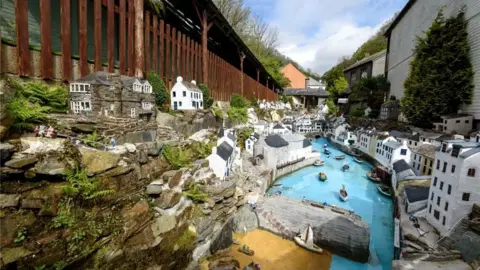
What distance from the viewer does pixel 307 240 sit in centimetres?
1262

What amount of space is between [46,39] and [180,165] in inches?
286

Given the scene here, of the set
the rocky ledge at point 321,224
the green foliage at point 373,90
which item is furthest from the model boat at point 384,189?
the green foliage at point 373,90

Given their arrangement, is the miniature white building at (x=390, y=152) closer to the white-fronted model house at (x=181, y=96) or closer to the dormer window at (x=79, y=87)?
the white-fronted model house at (x=181, y=96)

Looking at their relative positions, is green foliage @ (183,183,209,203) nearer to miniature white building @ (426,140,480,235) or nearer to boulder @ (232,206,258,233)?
boulder @ (232,206,258,233)

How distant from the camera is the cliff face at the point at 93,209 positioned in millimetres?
5355

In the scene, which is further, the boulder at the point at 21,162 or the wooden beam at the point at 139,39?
the wooden beam at the point at 139,39

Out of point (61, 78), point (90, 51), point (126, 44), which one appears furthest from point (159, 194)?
point (126, 44)

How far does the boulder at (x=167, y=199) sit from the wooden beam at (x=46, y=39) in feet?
21.4

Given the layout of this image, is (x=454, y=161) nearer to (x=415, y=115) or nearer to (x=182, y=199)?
(x=182, y=199)

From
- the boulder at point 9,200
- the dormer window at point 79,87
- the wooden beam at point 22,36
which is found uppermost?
the wooden beam at point 22,36

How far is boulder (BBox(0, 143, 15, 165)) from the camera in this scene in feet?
17.3

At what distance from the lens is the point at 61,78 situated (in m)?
9.02

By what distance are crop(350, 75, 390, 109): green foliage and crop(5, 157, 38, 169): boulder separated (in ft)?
141

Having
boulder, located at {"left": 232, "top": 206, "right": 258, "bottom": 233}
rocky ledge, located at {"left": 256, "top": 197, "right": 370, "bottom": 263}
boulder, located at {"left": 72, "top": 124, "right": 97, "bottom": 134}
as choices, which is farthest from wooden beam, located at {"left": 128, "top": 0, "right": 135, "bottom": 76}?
rocky ledge, located at {"left": 256, "top": 197, "right": 370, "bottom": 263}
